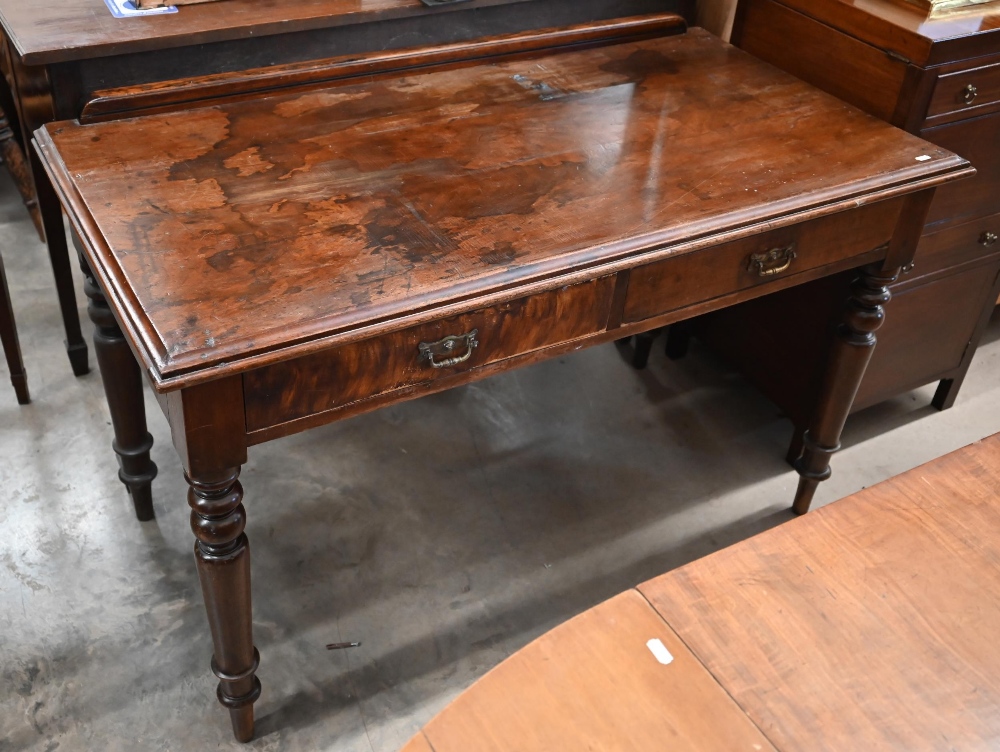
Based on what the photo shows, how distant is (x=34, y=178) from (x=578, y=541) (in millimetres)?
1387

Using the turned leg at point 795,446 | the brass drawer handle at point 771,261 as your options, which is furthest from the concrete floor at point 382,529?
the brass drawer handle at point 771,261

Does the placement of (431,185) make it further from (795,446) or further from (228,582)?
(795,446)

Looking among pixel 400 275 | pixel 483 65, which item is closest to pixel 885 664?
pixel 400 275

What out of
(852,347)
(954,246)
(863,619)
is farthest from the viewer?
(954,246)

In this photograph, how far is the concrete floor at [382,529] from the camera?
1854mm

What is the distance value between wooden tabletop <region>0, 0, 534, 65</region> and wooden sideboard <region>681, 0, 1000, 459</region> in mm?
771

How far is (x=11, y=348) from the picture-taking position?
2.37 meters

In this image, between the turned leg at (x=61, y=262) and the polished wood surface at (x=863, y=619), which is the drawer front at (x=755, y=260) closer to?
the polished wood surface at (x=863, y=619)

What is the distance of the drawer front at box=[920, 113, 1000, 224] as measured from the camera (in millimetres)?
2018

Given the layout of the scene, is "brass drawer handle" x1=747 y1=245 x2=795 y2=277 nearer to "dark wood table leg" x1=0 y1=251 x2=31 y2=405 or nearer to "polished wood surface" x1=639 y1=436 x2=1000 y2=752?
"polished wood surface" x1=639 y1=436 x2=1000 y2=752

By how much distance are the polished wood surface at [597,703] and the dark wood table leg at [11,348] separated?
1649 mm

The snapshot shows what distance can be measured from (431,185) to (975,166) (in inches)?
50.1

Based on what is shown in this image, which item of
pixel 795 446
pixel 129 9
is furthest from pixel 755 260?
pixel 129 9

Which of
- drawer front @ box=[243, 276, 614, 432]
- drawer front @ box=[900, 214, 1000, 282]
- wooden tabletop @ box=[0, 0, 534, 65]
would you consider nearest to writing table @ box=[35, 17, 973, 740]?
drawer front @ box=[243, 276, 614, 432]
